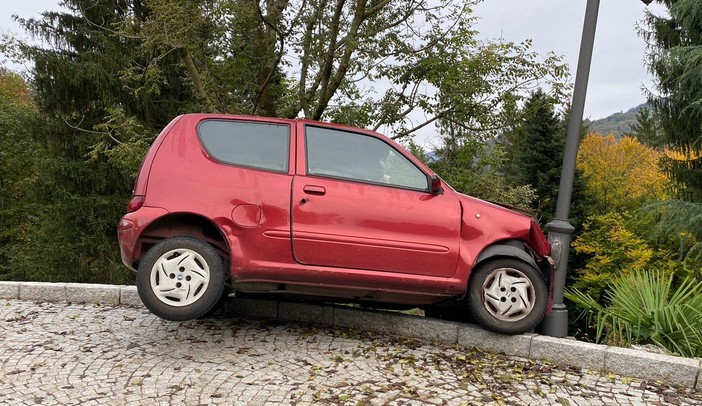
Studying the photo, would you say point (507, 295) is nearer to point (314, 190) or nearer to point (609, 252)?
A: point (314, 190)

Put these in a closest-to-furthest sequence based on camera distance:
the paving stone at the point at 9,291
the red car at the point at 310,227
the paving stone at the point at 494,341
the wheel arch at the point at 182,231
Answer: the red car at the point at 310,227
the wheel arch at the point at 182,231
the paving stone at the point at 494,341
the paving stone at the point at 9,291

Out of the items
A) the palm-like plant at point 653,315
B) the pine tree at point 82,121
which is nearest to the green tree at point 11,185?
the pine tree at point 82,121

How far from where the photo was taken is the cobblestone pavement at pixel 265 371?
150 inches

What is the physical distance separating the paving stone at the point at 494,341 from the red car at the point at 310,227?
0.49ft

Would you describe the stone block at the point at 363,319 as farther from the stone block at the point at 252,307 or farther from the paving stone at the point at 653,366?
the paving stone at the point at 653,366

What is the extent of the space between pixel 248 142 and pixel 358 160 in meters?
0.98

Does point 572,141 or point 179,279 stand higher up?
point 572,141

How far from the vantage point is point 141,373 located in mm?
4137

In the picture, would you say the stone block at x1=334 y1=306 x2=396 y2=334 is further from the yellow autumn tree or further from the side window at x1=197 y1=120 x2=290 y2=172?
the yellow autumn tree

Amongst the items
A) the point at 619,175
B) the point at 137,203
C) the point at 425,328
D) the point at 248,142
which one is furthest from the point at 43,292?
the point at 619,175

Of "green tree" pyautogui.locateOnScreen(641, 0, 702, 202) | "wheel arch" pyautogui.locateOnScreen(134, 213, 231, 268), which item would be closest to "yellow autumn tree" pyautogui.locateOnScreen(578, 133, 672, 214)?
"green tree" pyautogui.locateOnScreen(641, 0, 702, 202)

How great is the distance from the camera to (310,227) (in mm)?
4547

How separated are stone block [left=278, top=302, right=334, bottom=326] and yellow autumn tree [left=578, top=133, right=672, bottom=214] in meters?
28.4

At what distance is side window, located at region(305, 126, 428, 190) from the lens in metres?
4.81
